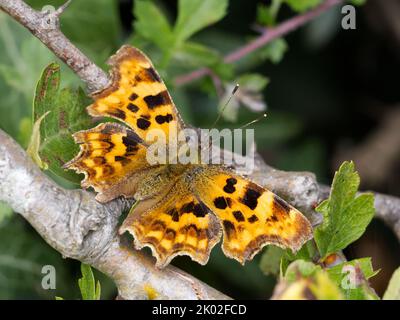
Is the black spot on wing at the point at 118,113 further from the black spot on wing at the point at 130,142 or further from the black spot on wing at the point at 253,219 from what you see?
the black spot on wing at the point at 253,219

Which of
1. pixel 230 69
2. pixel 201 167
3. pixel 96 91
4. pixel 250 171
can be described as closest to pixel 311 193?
pixel 250 171

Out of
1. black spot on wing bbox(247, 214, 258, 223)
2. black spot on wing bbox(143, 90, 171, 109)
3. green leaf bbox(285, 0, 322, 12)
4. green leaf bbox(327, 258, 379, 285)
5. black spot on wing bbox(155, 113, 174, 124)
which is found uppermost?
green leaf bbox(285, 0, 322, 12)

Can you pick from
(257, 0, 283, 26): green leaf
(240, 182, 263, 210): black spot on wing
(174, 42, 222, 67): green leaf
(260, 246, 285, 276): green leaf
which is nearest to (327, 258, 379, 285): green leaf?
(240, 182, 263, 210): black spot on wing

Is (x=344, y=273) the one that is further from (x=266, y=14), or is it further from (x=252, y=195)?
(x=266, y=14)

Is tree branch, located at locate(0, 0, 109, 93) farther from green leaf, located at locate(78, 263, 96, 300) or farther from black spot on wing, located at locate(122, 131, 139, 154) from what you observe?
green leaf, located at locate(78, 263, 96, 300)

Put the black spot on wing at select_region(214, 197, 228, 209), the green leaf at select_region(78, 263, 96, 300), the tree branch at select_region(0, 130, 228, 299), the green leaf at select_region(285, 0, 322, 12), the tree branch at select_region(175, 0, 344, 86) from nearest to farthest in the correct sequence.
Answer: the tree branch at select_region(0, 130, 228, 299) < the green leaf at select_region(78, 263, 96, 300) < the black spot on wing at select_region(214, 197, 228, 209) < the green leaf at select_region(285, 0, 322, 12) < the tree branch at select_region(175, 0, 344, 86)

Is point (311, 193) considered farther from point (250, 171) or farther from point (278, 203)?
point (250, 171)

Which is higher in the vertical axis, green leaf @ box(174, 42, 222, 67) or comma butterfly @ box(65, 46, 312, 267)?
green leaf @ box(174, 42, 222, 67)

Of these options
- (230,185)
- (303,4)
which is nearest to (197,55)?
(303,4)
